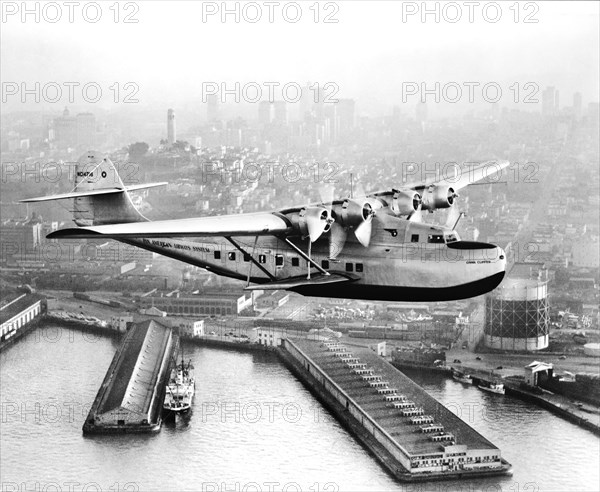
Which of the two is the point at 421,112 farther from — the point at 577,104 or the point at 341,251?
the point at 341,251

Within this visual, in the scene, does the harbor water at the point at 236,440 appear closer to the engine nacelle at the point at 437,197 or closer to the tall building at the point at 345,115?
the tall building at the point at 345,115

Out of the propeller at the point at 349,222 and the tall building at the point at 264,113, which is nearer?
the propeller at the point at 349,222

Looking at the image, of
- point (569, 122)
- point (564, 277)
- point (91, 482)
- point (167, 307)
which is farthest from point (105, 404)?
point (569, 122)

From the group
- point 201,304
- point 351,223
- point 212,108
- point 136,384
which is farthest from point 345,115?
point 351,223

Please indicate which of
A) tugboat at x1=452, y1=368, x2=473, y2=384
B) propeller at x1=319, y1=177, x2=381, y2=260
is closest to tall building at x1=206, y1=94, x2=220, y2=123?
tugboat at x1=452, y1=368, x2=473, y2=384

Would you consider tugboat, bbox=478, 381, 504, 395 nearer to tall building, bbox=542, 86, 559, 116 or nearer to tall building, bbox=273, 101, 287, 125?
tall building, bbox=273, 101, 287, 125

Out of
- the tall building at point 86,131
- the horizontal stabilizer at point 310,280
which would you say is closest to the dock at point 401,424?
the tall building at point 86,131

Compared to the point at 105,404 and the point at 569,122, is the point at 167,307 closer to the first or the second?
the point at 105,404
